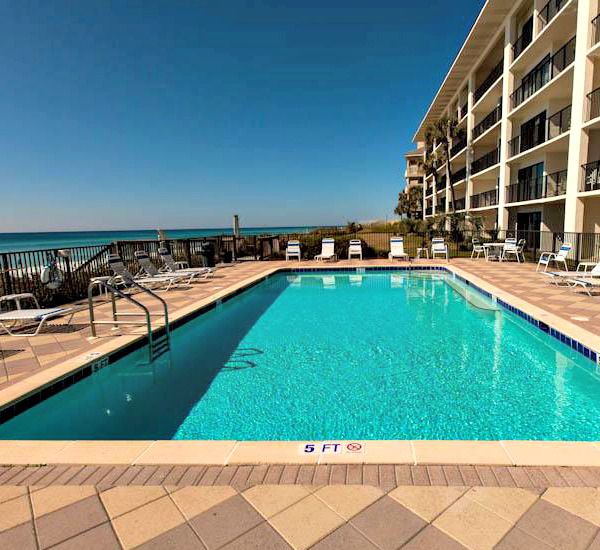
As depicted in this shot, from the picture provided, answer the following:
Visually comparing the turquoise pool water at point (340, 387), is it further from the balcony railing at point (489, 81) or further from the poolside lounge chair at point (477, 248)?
the balcony railing at point (489, 81)

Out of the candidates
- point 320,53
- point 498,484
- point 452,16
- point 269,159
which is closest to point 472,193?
point 452,16

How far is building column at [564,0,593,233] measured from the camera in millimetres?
11984

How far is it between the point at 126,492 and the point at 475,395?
3566mm

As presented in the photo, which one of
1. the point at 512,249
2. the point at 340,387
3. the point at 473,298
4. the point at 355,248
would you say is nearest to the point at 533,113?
the point at 512,249

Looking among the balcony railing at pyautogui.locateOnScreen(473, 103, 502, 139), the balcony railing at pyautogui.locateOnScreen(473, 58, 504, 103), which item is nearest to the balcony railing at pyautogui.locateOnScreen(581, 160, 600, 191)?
the balcony railing at pyautogui.locateOnScreen(473, 103, 502, 139)

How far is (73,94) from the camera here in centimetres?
1531

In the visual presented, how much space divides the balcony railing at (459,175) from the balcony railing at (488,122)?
10.9 ft

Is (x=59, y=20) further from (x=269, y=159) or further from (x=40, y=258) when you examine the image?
(x=269, y=159)

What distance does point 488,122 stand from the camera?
22.0 meters

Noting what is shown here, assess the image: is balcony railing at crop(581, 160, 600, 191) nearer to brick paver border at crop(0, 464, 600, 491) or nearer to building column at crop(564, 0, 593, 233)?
building column at crop(564, 0, 593, 233)

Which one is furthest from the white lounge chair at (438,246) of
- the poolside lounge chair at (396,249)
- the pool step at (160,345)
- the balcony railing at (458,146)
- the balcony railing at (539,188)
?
the balcony railing at (458,146)

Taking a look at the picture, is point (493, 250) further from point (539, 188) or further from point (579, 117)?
point (579, 117)

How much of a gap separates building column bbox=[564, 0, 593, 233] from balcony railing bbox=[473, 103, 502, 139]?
787 cm

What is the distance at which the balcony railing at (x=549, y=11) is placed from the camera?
552 inches
